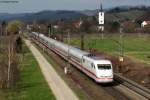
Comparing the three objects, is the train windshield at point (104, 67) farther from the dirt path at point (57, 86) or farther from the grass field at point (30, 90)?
the grass field at point (30, 90)

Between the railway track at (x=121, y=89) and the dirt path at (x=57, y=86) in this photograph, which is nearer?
the dirt path at (x=57, y=86)

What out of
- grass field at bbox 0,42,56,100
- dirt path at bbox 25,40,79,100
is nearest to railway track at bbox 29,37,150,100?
dirt path at bbox 25,40,79,100

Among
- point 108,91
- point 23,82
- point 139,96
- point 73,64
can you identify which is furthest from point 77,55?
point 139,96

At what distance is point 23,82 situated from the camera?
5438 cm

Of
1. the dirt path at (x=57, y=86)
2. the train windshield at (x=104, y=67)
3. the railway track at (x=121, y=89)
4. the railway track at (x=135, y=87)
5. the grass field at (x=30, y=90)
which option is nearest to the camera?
the grass field at (x=30, y=90)

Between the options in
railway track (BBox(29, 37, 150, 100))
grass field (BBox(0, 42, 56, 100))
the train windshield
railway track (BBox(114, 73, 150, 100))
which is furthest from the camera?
the train windshield

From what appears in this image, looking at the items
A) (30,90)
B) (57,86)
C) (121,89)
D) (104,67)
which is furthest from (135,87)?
(30,90)

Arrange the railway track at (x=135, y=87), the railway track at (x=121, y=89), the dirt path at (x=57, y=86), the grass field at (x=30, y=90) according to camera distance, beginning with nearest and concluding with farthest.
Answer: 1. the grass field at (x=30, y=90)
2. the dirt path at (x=57, y=86)
3. the railway track at (x=121, y=89)
4. the railway track at (x=135, y=87)

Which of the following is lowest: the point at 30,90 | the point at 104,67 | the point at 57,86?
the point at 57,86

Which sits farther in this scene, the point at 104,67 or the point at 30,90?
the point at 104,67

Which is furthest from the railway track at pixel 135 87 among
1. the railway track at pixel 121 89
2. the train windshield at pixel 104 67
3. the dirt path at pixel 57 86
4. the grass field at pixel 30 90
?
the grass field at pixel 30 90

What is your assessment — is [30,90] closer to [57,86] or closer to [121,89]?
[57,86]

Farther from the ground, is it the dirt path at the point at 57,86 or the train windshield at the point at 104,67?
the train windshield at the point at 104,67

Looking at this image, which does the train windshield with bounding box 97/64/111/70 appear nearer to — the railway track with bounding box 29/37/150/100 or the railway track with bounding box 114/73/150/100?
the railway track with bounding box 29/37/150/100
